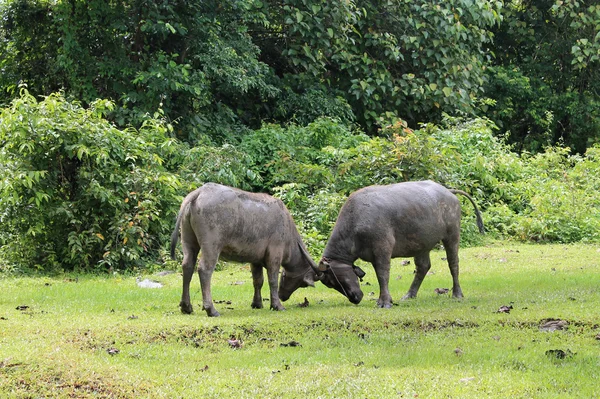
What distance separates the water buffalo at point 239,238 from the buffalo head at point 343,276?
0.18 m

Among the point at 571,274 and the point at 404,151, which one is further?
the point at 404,151

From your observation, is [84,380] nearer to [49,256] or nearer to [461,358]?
[461,358]

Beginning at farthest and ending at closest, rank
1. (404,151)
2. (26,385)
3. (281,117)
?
(281,117) < (404,151) < (26,385)

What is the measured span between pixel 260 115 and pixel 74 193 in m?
9.33

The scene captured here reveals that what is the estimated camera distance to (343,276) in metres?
11.1

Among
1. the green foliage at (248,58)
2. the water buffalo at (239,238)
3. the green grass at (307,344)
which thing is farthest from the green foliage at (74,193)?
the water buffalo at (239,238)

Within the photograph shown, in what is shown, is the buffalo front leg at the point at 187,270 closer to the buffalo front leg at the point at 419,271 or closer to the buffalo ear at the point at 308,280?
the buffalo ear at the point at 308,280

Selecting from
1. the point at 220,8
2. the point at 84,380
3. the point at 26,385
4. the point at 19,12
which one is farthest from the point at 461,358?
the point at 19,12

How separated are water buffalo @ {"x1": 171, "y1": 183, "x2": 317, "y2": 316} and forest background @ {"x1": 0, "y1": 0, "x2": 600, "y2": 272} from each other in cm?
420

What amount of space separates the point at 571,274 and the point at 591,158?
507 inches

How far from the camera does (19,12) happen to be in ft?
67.2

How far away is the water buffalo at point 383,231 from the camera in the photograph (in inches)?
430

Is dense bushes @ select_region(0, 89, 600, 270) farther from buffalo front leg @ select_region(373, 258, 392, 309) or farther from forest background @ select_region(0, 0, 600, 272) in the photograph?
buffalo front leg @ select_region(373, 258, 392, 309)

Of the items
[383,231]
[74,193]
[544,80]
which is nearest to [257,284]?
[383,231]
